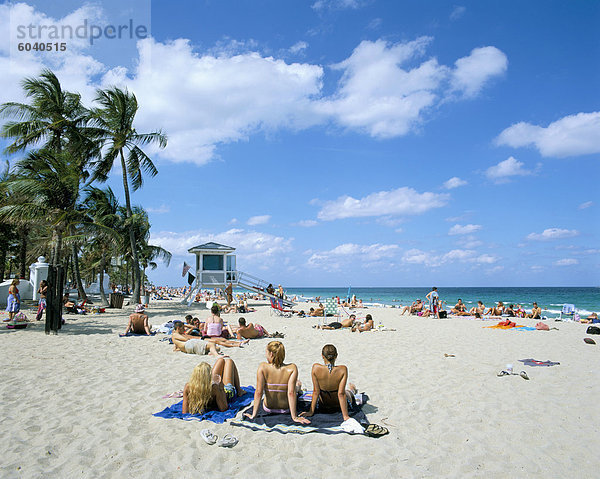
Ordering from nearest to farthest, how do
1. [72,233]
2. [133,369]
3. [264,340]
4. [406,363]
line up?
[133,369]
[406,363]
[264,340]
[72,233]

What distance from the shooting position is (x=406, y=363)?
7641 mm

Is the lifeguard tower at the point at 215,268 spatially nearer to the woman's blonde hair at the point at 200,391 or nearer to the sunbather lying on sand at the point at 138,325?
the sunbather lying on sand at the point at 138,325

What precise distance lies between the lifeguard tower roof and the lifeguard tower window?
0.39 metres

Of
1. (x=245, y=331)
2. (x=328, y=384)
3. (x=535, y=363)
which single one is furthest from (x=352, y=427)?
(x=245, y=331)

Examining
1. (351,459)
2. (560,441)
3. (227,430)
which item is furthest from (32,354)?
(560,441)

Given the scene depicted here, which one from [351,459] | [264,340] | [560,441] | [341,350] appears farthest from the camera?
[264,340]

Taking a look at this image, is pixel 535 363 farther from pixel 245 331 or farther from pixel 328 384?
pixel 245 331

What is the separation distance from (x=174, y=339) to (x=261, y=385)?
4.87m

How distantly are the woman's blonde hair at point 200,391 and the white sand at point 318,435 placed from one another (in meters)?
0.21

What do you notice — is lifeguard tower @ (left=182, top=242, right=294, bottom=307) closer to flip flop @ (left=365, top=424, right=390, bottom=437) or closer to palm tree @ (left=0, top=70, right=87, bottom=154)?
palm tree @ (left=0, top=70, right=87, bottom=154)

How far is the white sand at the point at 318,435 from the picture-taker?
3.42 m

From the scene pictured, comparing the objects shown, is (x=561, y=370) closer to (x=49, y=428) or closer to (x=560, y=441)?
(x=560, y=441)

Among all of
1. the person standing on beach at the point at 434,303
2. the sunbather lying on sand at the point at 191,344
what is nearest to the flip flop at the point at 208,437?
the sunbather lying on sand at the point at 191,344

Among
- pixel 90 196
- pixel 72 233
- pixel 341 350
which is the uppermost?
pixel 90 196
